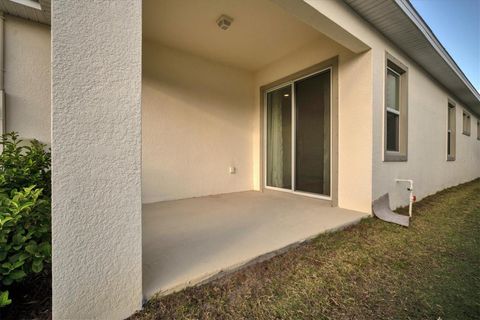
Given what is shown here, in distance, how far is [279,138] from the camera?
421cm

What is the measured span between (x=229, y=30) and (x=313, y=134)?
7.07 feet

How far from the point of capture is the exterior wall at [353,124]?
283cm

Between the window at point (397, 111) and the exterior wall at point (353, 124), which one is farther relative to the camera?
the window at point (397, 111)

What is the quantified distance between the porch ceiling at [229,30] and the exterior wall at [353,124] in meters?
0.61

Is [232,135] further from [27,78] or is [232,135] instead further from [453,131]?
[453,131]

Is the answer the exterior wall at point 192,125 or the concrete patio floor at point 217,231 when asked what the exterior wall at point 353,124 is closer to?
the concrete patio floor at point 217,231

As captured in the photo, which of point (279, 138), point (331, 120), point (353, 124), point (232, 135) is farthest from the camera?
point (232, 135)

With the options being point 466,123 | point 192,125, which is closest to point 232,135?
point 192,125

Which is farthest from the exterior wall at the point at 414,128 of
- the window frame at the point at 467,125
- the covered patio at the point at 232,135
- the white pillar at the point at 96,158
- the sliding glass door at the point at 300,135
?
the white pillar at the point at 96,158

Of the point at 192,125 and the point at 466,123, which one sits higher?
the point at 466,123

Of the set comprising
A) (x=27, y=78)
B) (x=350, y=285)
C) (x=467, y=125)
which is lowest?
(x=350, y=285)

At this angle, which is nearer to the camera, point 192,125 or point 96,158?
point 96,158

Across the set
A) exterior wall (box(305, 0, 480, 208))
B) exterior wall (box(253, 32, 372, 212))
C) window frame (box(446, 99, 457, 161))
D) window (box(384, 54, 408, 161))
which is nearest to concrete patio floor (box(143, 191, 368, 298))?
exterior wall (box(253, 32, 372, 212))

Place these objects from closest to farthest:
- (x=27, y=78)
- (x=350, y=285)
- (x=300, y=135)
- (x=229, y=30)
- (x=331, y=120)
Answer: (x=350, y=285), (x=27, y=78), (x=229, y=30), (x=331, y=120), (x=300, y=135)
